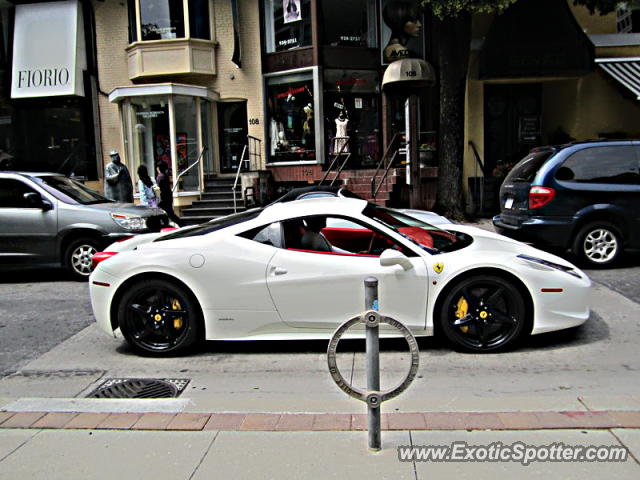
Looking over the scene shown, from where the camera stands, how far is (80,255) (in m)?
9.04

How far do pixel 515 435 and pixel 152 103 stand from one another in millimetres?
15858

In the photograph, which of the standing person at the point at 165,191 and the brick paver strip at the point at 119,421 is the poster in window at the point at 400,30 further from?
the brick paver strip at the point at 119,421

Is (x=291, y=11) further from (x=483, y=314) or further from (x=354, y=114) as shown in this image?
(x=483, y=314)

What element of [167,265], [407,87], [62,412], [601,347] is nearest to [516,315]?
[601,347]

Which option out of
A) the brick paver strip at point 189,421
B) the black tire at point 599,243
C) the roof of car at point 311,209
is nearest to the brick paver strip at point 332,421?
the brick paver strip at point 189,421

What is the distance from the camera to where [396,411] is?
12.8 ft

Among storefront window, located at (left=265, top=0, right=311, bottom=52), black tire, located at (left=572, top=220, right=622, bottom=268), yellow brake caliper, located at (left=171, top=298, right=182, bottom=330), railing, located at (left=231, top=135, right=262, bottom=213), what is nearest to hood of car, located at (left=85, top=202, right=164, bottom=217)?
yellow brake caliper, located at (left=171, top=298, right=182, bottom=330)

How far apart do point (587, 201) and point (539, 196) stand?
2.21 ft

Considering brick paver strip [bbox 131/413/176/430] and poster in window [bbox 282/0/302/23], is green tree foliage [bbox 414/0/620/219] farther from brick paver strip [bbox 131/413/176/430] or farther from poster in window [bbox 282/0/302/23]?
brick paver strip [bbox 131/413/176/430]

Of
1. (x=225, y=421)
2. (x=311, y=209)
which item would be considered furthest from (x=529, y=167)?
(x=225, y=421)

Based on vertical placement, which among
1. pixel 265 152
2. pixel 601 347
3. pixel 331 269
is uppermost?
pixel 265 152

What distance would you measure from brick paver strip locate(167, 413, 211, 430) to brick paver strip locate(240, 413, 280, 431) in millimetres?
270

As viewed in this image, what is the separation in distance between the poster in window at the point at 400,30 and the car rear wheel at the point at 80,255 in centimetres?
1083

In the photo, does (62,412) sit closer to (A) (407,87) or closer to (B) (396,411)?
(B) (396,411)
